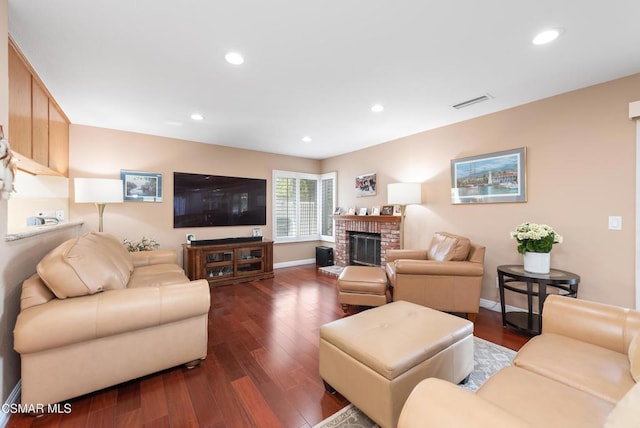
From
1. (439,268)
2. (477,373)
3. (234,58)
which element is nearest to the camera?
(477,373)

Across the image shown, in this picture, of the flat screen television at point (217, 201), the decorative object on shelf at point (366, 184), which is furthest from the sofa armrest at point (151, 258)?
the decorative object on shelf at point (366, 184)

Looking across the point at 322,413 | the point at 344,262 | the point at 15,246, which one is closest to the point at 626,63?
the point at 322,413

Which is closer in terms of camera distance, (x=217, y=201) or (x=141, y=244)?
(x=141, y=244)

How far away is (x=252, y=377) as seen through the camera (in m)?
1.93

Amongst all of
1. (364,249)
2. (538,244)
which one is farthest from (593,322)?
(364,249)

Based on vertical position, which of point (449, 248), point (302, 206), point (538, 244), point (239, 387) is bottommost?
point (239, 387)

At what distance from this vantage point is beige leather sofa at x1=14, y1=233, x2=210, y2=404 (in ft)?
4.97

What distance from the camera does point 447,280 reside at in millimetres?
2760

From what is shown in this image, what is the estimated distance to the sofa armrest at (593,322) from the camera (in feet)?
4.55

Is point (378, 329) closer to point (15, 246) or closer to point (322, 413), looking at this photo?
point (322, 413)

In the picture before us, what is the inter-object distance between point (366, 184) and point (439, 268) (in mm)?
2470

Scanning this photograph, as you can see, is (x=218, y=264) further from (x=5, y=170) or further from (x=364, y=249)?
(x=5, y=170)

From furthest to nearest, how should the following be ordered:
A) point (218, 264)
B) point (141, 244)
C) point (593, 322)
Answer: point (218, 264)
point (141, 244)
point (593, 322)

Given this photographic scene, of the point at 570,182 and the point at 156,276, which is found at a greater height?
the point at 570,182
